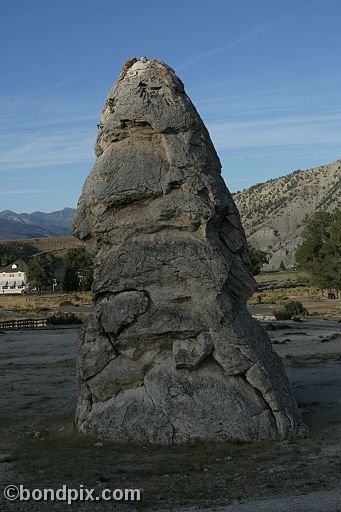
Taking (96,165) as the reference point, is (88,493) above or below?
below

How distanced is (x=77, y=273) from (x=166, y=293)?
8771 cm

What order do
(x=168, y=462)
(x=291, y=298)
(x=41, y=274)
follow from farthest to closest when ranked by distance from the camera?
(x=41, y=274), (x=291, y=298), (x=168, y=462)

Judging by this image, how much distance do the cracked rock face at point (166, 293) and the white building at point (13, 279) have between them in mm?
107733

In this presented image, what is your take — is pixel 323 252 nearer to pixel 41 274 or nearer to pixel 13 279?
pixel 41 274

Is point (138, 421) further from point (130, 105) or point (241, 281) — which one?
point (130, 105)

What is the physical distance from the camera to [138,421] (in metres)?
14.3

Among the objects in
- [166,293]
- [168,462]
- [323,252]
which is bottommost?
[168,462]

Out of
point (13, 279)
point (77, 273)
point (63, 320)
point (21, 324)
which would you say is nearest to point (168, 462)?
point (21, 324)

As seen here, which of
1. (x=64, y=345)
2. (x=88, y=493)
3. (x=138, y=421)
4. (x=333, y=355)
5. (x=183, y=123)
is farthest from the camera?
(x=64, y=345)

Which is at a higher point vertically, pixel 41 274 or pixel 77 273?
pixel 77 273

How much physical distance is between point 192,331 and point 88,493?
15.6 feet

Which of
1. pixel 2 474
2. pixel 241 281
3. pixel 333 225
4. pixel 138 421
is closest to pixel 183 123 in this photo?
pixel 241 281

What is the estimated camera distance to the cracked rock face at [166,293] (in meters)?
14.3

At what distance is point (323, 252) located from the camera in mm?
74438
